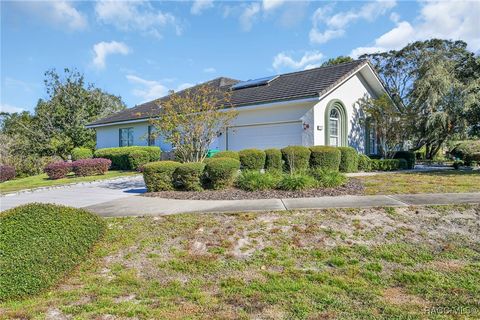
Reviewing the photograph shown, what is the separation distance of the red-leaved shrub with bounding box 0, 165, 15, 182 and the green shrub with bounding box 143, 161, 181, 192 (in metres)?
14.6

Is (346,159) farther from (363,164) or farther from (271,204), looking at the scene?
(271,204)

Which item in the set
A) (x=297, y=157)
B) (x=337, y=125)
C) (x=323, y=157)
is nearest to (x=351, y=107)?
(x=337, y=125)

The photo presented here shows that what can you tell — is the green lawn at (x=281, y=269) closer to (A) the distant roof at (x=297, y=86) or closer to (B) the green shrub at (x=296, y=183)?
(B) the green shrub at (x=296, y=183)

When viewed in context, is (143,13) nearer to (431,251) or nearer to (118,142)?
(431,251)

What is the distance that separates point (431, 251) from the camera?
4.77 meters

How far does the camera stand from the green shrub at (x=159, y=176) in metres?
9.95

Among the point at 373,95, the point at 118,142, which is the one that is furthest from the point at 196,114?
the point at 118,142

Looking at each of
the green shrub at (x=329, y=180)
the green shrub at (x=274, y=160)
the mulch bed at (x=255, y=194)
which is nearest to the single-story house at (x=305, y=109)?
the green shrub at (x=274, y=160)

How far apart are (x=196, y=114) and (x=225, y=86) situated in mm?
12622

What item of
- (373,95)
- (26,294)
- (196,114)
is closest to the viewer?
(26,294)

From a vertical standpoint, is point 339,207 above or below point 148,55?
below

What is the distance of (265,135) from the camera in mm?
17828

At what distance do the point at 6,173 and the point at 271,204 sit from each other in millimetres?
19432

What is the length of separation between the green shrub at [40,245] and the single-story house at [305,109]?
32.6ft
